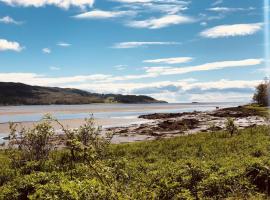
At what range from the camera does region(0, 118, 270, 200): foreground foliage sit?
35.4ft

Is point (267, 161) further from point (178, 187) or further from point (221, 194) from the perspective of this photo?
point (178, 187)

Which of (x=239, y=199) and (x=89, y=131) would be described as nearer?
(x=239, y=199)

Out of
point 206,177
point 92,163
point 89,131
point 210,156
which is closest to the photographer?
point 92,163

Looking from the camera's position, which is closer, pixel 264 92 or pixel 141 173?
pixel 141 173

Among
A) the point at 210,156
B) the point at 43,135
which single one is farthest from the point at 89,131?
the point at 210,156

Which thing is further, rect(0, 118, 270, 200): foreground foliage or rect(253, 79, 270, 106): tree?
rect(253, 79, 270, 106): tree

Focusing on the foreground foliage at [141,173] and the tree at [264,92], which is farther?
the tree at [264,92]

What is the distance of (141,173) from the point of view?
19688 mm

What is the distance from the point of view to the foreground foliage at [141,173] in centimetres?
1080

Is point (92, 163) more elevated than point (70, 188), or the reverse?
point (92, 163)

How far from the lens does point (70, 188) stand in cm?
1134

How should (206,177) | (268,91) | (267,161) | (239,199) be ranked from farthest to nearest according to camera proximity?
(268,91), (267,161), (206,177), (239,199)

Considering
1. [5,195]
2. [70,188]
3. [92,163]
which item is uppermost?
[92,163]

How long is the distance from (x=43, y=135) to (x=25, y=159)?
186cm
